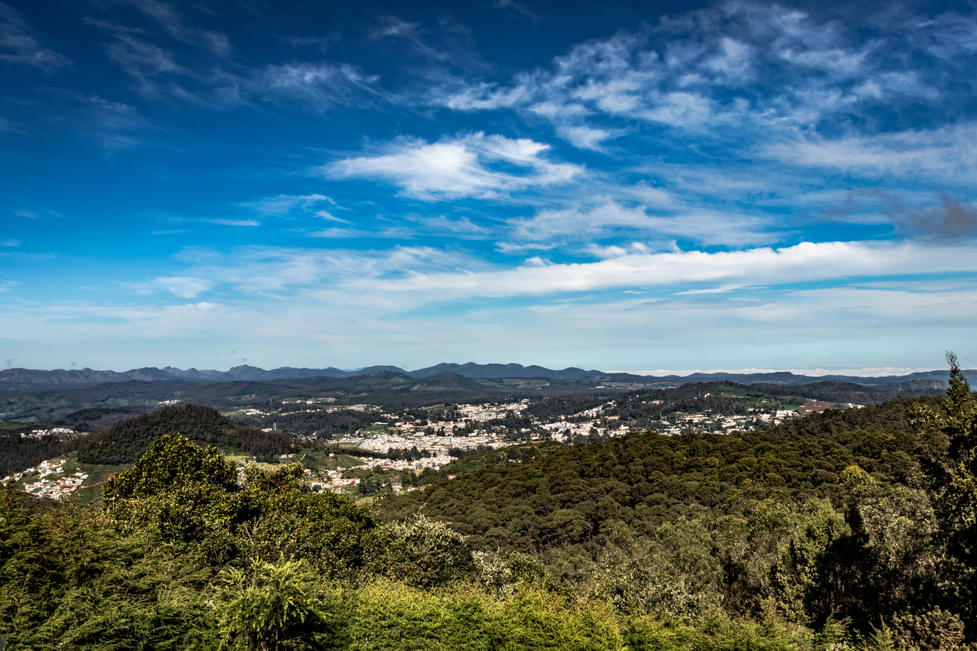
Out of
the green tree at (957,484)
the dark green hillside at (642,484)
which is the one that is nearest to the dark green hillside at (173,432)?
the dark green hillside at (642,484)

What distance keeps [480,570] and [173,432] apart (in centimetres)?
12704

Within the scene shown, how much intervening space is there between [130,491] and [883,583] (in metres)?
34.2

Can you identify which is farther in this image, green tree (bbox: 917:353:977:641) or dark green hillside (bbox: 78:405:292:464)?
dark green hillside (bbox: 78:405:292:464)

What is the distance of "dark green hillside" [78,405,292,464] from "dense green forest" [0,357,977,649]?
368 ft

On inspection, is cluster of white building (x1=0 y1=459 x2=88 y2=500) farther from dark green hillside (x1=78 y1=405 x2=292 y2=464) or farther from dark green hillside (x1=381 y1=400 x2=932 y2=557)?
dark green hillside (x1=381 y1=400 x2=932 y2=557)

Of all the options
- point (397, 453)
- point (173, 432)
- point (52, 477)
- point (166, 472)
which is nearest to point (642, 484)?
point (166, 472)

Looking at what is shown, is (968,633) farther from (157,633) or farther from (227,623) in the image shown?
(157,633)

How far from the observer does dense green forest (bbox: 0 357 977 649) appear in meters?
10.7

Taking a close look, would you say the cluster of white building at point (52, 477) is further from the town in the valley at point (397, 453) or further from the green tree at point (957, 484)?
the green tree at point (957, 484)

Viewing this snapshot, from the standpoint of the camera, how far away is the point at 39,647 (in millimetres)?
8953

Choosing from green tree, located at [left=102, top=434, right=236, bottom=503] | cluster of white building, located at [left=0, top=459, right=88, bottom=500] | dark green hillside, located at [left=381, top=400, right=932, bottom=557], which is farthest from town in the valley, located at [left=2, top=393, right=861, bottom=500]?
dark green hillside, located at [left=381, top=400, right=932, bottom=557]

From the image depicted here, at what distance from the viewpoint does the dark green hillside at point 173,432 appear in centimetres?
11100

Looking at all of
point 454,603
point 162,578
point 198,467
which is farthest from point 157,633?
point 198,467

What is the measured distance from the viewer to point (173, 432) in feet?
397
